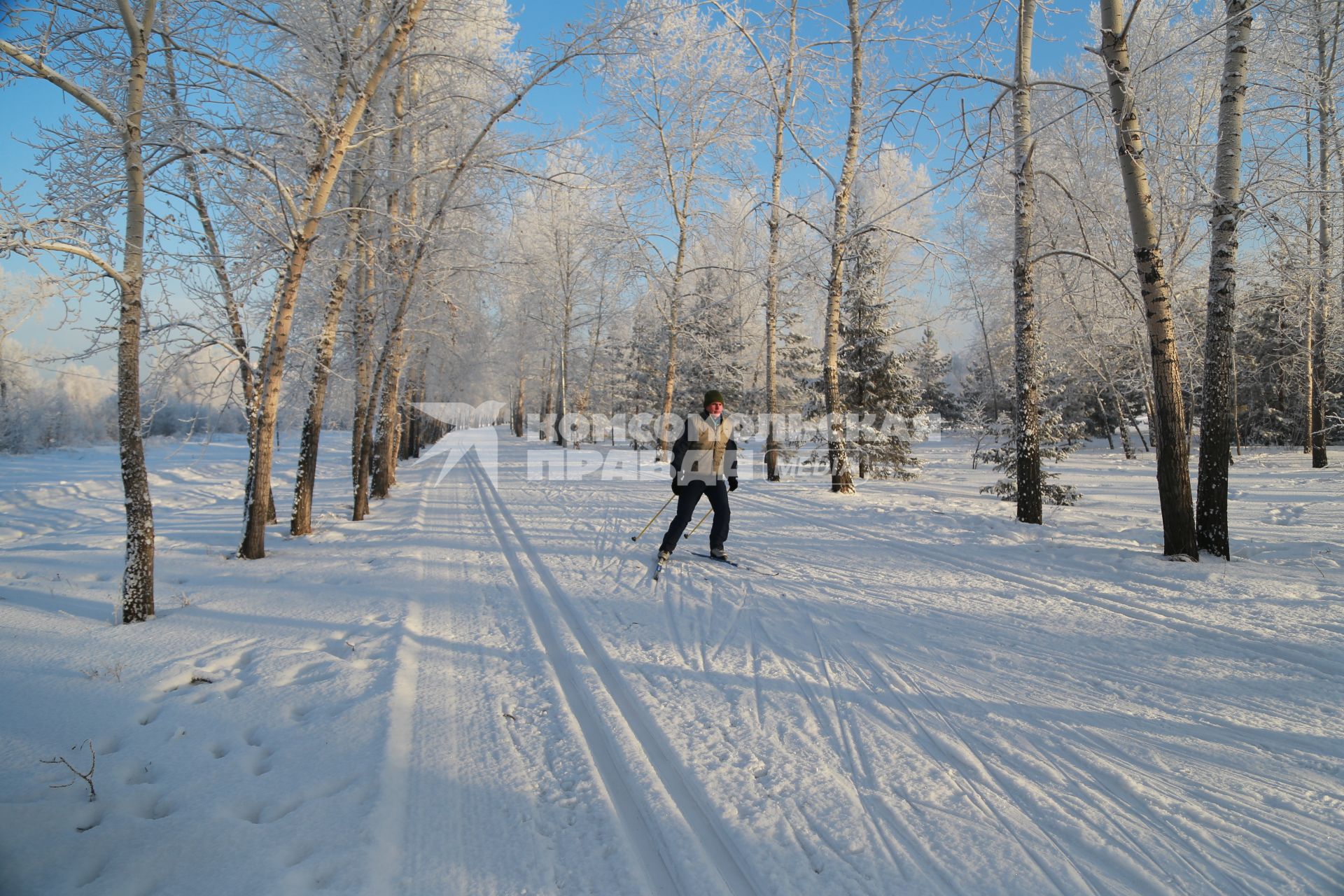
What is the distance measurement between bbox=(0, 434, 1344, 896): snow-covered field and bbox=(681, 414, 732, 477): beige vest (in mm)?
1044

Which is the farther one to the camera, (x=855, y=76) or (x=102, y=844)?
(x=855, y=76)

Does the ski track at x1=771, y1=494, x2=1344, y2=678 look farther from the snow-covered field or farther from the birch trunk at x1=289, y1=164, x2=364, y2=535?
the birch trunk at x1=289, y1=164, x2=364, y2=535

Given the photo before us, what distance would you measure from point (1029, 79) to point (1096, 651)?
24.5 ft

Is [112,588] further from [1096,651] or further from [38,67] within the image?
[1096,651]

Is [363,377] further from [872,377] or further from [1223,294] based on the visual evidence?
[1223,294]

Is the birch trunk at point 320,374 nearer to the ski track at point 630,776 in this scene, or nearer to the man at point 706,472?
the man at point 706,472

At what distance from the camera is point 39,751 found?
280 centimetres

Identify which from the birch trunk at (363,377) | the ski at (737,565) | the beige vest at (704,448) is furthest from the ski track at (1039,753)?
the birch trunk at (363,377)

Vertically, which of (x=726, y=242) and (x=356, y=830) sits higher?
(x=726, y=242)

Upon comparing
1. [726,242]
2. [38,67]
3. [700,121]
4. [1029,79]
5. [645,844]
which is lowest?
[645,844]

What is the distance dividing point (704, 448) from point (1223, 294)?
216 inches

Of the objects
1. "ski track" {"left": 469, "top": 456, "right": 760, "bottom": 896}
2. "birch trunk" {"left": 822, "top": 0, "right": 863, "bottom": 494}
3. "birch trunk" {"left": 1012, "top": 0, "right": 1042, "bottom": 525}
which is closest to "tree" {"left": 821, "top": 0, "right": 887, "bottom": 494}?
"birch trunk" {"left": 822, "top": 0, "right": 863, "bottom": 494}

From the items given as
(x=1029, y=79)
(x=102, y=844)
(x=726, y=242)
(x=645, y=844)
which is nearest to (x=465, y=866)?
(x=645, y=844)

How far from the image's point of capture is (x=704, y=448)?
21.4 ft
